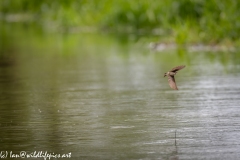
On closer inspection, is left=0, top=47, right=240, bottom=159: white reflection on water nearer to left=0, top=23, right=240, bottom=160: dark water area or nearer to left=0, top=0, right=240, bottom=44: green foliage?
left=0, top=23, right=240, bottom=160: dark water area

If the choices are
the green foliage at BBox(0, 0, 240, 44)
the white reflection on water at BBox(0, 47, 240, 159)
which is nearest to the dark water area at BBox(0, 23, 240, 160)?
the white reflection on water at BBox(0, 47, 240, 159)

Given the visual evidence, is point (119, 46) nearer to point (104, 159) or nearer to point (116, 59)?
point (116, 59)

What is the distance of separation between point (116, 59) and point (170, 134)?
11.8 m

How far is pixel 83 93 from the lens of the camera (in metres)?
12.8

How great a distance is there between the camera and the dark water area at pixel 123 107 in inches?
310

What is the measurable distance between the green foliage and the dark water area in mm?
1421

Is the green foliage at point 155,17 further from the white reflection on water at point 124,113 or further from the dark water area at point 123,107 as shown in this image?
the white reflection on water at point 124,113

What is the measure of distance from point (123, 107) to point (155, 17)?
772 inches

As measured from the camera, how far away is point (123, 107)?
11016 mm

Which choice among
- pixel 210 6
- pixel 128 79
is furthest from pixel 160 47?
pixel 128 79

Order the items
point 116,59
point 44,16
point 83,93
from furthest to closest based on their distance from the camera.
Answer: point 44,16
point 116,59
point 83,93

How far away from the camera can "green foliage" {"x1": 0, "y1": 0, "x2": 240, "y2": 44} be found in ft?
69.7

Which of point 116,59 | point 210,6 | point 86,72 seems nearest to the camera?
point 86,72

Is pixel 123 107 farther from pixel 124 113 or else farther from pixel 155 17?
pixel 155 17
